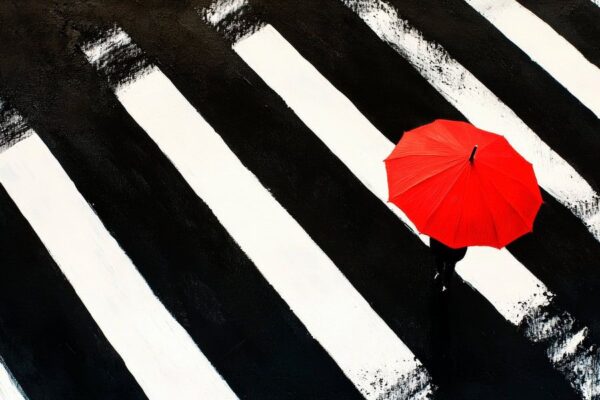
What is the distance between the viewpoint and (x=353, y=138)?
6805 mm

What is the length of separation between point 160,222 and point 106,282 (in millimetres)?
724

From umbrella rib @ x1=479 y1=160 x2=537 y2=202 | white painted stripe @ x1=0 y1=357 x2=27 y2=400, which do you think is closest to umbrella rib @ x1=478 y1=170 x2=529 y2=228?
umbrella rib @ x1=479 y1=160 x2=537 y2=202

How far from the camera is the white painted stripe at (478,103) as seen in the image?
21.1ft

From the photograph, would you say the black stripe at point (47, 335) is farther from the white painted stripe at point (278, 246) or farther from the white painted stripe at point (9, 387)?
the white painted stripe at point (278, 246)

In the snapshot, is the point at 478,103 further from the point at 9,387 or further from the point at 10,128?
the point at 9,387

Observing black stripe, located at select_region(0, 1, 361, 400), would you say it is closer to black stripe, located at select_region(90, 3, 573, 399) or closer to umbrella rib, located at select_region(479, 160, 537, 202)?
black stripe, located at select_region(90, 3, 573, 399)

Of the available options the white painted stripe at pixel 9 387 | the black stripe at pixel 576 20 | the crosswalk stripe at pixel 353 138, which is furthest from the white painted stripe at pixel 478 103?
the white painted stripe at pixel 9 387

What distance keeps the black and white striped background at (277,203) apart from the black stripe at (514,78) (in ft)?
0.07

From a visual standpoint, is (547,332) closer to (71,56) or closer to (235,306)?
(235,306)

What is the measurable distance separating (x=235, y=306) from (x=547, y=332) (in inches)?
104

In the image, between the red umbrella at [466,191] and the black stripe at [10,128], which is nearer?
the red umbrella at [466,191]

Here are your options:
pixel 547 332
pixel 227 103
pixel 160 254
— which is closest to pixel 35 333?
pixel 160 254

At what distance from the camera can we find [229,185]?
662 centimetres

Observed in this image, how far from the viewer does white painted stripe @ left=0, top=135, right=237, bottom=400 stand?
5836 millimetres
